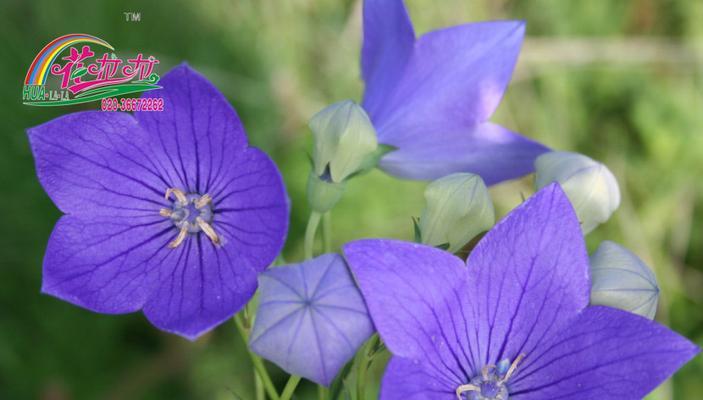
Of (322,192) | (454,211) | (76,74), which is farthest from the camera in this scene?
(76,74)

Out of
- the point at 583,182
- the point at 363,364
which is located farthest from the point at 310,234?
the point at 583,182

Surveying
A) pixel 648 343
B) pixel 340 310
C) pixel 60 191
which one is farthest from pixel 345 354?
pixel 60 191

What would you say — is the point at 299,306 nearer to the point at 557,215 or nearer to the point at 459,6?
the point at 557,215

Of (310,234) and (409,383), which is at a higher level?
(310,234)

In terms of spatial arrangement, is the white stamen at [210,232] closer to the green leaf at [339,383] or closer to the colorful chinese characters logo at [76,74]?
the green leaf at [339,383]

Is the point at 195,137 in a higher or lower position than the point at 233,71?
higher

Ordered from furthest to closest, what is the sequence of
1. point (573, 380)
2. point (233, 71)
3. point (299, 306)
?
point (233, 71)
point (573, 380)
point (299, 306)

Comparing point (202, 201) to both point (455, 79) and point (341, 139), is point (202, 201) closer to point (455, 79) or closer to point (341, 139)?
point (341, 139)
